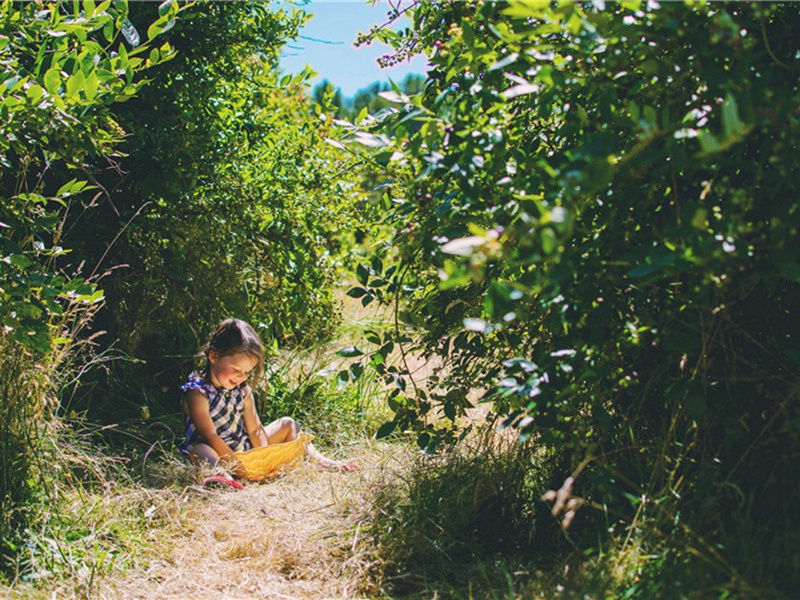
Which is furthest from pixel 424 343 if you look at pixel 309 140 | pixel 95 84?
pixel 309 140

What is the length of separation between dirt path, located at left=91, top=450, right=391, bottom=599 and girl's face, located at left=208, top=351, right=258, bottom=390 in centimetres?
67

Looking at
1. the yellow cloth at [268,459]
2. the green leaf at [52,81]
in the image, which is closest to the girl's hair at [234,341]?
the yellow cloth at [268,459]

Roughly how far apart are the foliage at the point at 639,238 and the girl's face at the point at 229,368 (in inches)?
51.1

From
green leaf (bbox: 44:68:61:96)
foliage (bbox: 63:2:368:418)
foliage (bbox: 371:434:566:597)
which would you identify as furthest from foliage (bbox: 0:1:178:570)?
foliage (bbox: 371:434:566:597)

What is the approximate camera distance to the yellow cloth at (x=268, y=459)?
357cm

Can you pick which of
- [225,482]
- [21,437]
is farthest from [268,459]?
[21,437]

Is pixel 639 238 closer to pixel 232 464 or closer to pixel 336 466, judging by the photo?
pixel 336 466

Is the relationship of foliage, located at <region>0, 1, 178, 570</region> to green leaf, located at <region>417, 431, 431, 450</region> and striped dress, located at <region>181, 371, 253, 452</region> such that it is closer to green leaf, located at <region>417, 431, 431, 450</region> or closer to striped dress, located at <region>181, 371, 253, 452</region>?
striped dress, located at <region>181, 371, 253, 452</region>

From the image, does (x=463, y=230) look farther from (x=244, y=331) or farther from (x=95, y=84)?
(x=244, y=331)

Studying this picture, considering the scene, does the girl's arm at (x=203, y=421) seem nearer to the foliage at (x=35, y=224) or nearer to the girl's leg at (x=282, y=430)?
the girl's leg at (x=282, y=430)

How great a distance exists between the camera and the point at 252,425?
3951 millimetres

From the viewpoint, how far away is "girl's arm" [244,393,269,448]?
394 centimetres

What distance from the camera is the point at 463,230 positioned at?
2291 mm

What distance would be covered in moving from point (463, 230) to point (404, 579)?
3.79 ft
